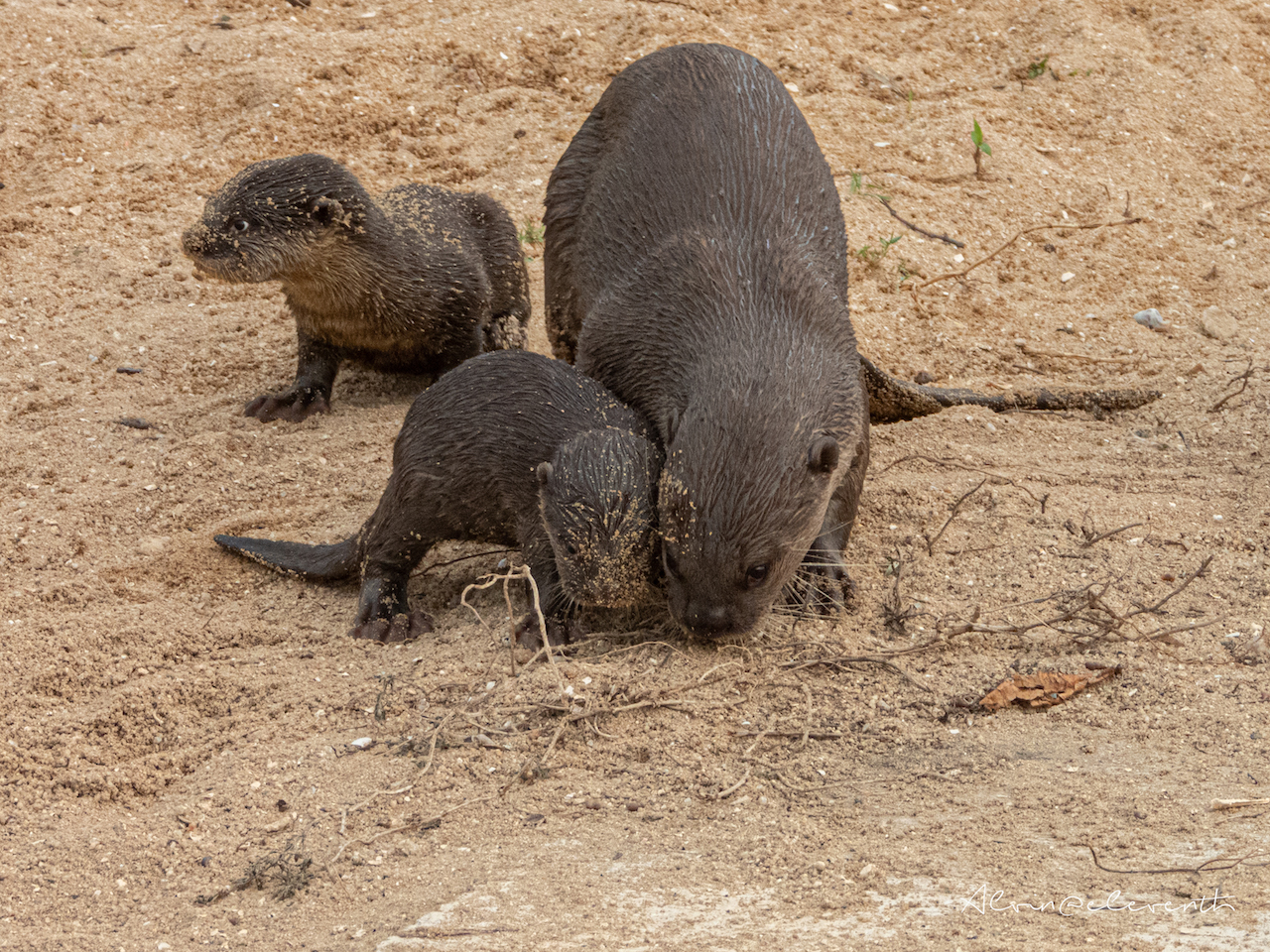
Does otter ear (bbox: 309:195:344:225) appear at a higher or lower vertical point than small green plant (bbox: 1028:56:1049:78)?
lower

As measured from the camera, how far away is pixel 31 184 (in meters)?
6.22

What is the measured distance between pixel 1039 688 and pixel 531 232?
3.79 meters

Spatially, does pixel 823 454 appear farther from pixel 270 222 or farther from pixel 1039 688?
pixel 270 222

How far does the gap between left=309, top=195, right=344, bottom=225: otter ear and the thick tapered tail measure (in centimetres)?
140

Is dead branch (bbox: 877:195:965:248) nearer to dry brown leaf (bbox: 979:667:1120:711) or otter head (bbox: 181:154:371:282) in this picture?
otter head (bbox: 181:154:371:282)

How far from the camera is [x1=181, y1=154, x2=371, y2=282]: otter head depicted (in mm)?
4664

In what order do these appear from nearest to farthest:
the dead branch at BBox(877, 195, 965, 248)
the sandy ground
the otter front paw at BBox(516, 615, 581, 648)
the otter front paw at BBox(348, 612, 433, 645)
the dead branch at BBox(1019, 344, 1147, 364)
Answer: the sandy ground < the otter front paw at BBox(516, 615, 581, 648) < the otter front paw at BBox(348, 612, 433, 645) < the dead branch at BBox(1019, 344, 1147, 364) < the dead branch at BBox(877, 195, 965, 248)

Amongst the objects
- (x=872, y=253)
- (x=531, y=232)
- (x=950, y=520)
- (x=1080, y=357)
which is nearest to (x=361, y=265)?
(x=531, y=232)

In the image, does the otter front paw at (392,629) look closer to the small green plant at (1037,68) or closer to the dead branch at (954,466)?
the dead branch at (954,466)

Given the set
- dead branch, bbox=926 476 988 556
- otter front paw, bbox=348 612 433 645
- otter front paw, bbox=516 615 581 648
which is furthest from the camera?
dead branch, bbox=926 476 988 556

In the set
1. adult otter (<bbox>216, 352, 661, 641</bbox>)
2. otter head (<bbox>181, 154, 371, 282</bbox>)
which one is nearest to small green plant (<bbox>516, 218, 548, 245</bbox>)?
otter head (<bbox>181, 154, 371, 282</bbox>)

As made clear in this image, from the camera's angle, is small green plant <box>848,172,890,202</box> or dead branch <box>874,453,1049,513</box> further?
small green plant <box>848,172,890,202</box>

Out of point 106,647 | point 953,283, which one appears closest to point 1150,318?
point 953,283

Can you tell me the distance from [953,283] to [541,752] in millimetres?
3717
